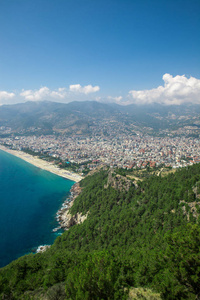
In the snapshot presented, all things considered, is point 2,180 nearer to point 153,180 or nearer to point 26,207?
point 26,207

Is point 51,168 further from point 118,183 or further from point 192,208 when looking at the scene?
point 192,208

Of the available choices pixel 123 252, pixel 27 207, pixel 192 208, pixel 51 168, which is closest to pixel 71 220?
pixel 27 207

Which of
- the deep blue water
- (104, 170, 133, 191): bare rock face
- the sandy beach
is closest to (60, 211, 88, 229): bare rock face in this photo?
the deep blue water

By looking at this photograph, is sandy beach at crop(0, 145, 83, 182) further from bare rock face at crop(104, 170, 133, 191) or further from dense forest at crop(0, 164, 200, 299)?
bare rock face at crop(104, 170, 133, 191)

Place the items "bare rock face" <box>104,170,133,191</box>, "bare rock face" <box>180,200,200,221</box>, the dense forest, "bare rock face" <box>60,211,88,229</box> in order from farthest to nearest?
"bare rock face" <box>104,170,133,191</box> → "bare rock face" <box>60,211,88,229</box> → "bare rock face" <box>180,200,200,221</box> → the dense forest

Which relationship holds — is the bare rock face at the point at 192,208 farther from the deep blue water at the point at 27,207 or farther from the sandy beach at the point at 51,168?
the sandy beach at the point at 51,168

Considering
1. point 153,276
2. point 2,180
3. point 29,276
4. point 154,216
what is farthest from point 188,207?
point 2,180
